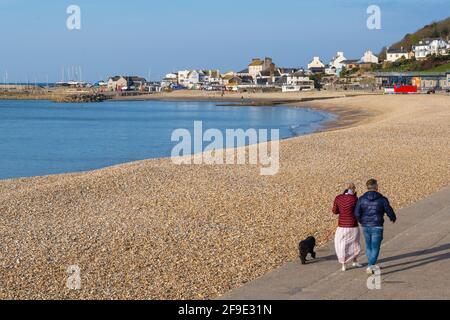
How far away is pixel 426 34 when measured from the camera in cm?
15738

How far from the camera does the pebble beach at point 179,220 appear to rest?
8.54 metres

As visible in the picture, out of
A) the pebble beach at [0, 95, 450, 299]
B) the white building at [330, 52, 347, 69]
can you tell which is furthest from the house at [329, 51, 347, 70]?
the pebble beach at [0, 95, 450, 299]

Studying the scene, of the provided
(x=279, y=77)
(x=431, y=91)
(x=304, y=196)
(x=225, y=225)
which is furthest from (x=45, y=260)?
(x=279, y=77)

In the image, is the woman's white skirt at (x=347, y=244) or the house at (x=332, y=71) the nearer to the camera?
the woman's white skirt at (x=347, y=244)

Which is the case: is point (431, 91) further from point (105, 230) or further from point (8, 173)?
point (105, 230)

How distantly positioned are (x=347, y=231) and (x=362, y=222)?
0.29 m

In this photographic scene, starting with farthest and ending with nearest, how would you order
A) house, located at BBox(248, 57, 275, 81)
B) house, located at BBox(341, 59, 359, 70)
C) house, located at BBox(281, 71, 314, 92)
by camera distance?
house, located at BBox(248, 57, 275, 81) → house, located at BBox(341, 59, 359, 70) → house, located at BBox(281, 71, 314, 92)

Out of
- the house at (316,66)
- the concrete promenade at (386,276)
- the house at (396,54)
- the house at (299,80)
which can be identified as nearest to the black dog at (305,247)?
the concrete promenade at (386,276)

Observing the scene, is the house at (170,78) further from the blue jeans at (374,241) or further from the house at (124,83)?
the blue jeans at (374,241)

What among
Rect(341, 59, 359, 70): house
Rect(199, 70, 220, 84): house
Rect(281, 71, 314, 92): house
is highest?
Rect(341, 59, 359, 70): house

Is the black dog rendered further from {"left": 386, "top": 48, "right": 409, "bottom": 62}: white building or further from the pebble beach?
{"left": 386, "top": 48, "right": 409, "bottom": 62}: white building

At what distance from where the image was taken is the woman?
870cm

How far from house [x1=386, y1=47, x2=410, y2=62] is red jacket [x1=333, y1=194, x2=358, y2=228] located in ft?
435

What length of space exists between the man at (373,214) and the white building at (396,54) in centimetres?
13319
